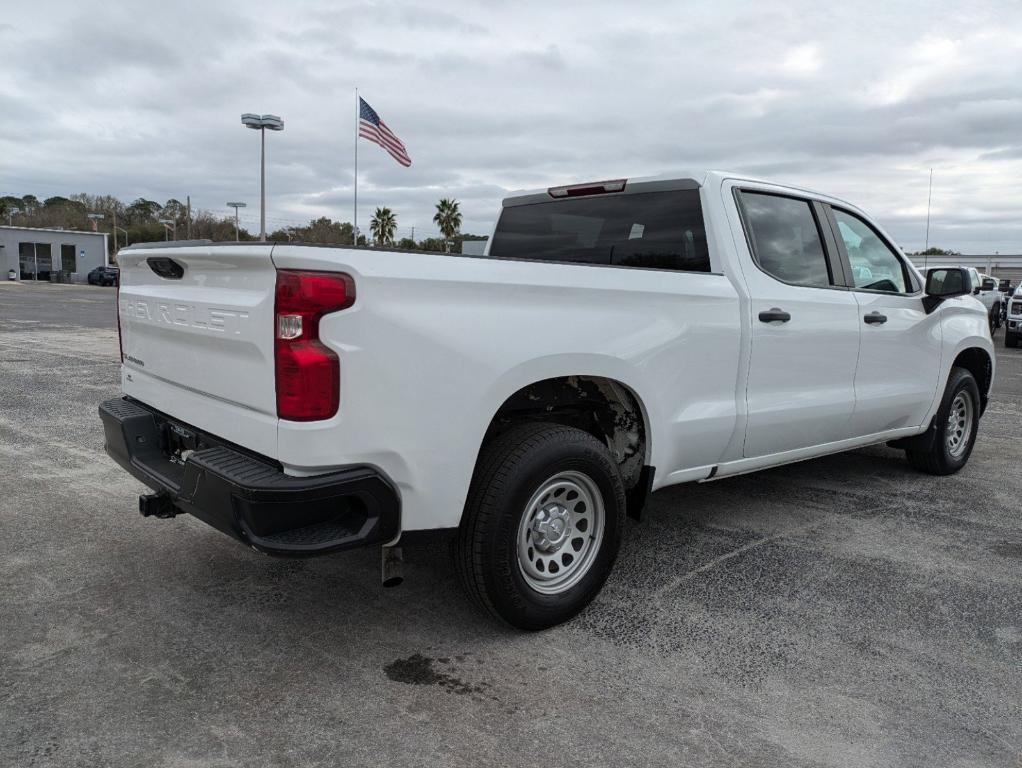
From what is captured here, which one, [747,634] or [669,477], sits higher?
[669,477]

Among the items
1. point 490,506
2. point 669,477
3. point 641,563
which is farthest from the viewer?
point 641,563

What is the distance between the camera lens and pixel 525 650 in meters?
3.21

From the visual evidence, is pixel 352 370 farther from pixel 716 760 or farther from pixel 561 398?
pixel 716 760

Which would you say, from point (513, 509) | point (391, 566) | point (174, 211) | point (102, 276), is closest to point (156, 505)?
point (391, 566)

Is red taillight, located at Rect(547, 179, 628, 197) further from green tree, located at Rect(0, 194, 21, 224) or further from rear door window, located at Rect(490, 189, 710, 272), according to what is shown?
green tree, located at Rect(0, 194, 21, 224)

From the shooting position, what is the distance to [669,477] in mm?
3875

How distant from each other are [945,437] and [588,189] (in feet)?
10.6

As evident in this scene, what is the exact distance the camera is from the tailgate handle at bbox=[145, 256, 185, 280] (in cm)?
325

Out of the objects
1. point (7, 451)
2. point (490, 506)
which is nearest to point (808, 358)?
point (490, 506)

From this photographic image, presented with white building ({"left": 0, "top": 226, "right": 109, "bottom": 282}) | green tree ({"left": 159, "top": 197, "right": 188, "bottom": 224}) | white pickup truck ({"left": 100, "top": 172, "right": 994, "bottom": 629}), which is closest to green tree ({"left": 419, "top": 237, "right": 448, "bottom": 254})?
white pickup truck ({"left": 100, "top": 172, "right": 994, "bottom": 629})

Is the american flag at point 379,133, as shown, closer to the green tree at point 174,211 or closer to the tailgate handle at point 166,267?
the tailgate handle at point 166,267

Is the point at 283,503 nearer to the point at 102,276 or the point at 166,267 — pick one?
the point at 166,267

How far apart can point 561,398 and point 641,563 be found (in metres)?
1.10

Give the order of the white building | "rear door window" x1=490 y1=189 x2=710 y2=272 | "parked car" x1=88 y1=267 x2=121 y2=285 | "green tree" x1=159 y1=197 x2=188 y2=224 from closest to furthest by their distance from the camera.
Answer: "rear door window" x1=490 y1=189 x2=710 y2=272 → "parked car" x1=88 y1=267 x2=121 y2=285 → the white building → "green tree" x1=159 y1=197 x2=188 y2=224
